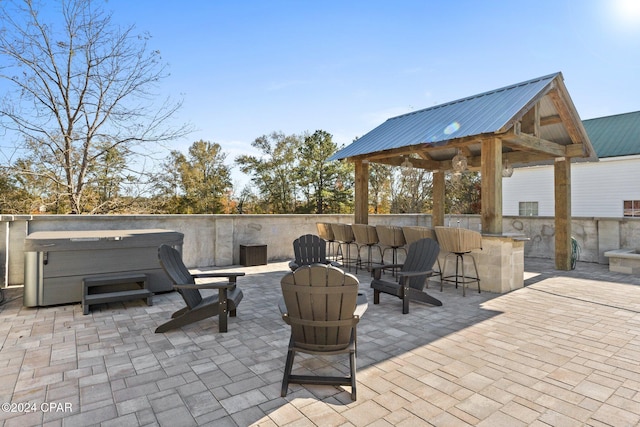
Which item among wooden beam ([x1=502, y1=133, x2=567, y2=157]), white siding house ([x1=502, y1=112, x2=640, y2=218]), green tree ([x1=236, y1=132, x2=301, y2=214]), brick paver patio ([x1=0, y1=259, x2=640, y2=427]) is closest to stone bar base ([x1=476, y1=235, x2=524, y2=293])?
brick paver patio ([x1=0, y1=259, x2=640, y2=427])

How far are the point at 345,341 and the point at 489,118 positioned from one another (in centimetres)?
516

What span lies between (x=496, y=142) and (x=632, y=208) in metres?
11.5

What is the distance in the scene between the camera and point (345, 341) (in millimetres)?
2645

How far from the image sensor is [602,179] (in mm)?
13609

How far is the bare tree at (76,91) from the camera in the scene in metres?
9.27

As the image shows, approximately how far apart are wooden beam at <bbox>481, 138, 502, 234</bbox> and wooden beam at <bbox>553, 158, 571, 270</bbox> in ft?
10.9

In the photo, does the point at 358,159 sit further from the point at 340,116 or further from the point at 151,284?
the point at 340,116

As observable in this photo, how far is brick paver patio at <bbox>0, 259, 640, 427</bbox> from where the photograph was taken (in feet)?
7.10

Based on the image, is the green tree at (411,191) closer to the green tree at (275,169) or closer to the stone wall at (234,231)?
the green tree at (275,169)

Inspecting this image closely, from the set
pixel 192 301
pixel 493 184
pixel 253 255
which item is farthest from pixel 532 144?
pixel 192 301

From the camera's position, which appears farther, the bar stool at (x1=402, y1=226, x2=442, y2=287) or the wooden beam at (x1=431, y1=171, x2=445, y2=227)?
the wooden beam at (x1=431, y1=171, x2=445, y2=227)

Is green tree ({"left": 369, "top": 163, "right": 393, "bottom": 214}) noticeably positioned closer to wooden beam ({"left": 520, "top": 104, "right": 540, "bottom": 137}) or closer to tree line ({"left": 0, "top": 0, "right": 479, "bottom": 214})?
tree line ({"left": 0, "top": 0, "right": 479, "bottom": 214})

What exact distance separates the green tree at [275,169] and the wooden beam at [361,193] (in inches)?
629

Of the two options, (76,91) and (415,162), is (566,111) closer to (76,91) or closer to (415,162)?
(415,162)
